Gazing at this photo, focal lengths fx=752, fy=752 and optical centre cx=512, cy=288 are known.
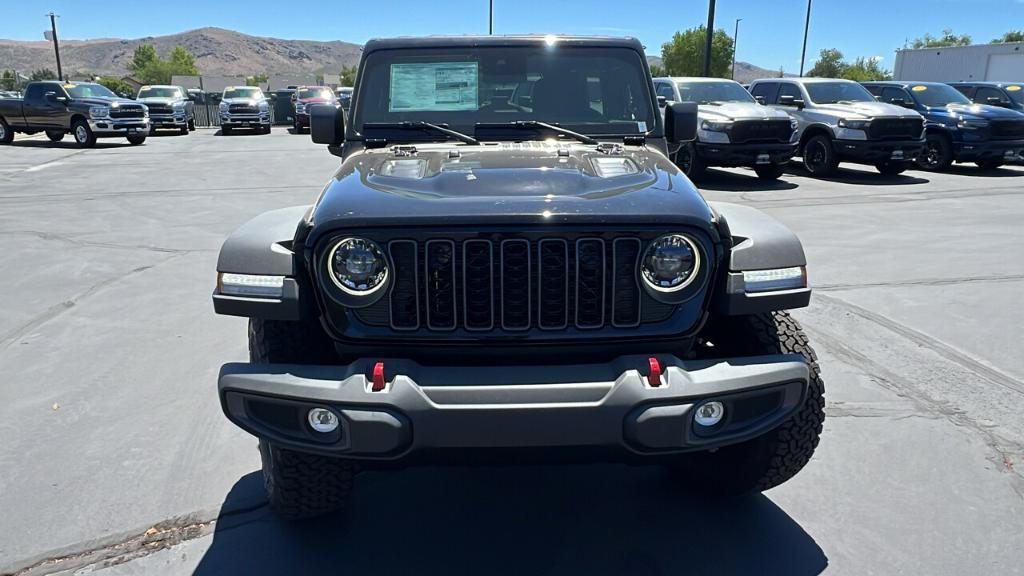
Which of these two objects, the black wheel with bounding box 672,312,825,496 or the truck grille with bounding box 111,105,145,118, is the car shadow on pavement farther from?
the truck grille with bounding box 111,105,145,118

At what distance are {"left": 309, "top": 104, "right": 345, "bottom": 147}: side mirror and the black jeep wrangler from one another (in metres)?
0.99

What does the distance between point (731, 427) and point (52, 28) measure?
6668 centimetres

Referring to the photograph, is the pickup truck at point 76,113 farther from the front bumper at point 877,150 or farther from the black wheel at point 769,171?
the front bumper at point 877,150

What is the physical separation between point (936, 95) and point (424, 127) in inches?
599

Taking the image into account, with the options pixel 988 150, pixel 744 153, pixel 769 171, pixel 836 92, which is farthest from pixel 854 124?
pixel 988 150

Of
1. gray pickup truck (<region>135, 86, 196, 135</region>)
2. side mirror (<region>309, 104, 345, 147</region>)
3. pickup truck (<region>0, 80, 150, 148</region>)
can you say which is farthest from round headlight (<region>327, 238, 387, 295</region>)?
gray pickup truck (<region>135, 86, 196, 135</region>)

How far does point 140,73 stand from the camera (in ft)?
356

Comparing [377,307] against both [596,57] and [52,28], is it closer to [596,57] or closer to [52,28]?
[596,57]

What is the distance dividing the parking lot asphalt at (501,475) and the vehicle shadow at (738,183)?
582 cm

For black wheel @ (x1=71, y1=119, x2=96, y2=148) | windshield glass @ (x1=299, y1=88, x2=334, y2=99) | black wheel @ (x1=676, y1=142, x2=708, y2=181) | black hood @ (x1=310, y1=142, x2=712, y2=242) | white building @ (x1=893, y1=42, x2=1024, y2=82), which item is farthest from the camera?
white building @ (x1=893, y1=42, x2=1024, y2=82)

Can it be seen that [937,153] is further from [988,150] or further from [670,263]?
[670,263]

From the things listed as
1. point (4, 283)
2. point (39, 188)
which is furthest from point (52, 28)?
point (4, 283)

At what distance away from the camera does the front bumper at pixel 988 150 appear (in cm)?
1436

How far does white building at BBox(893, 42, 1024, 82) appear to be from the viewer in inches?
A: 1457
